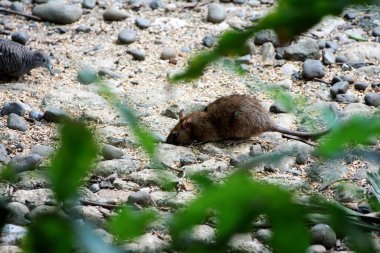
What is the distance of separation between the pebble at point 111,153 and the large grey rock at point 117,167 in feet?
0.21

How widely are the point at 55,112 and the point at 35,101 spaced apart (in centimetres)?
44

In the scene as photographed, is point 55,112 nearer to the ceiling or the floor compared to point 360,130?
nearer to the floor

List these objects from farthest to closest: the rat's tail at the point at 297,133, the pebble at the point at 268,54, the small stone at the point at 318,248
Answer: the pebble at the point at 268,54 < the rat's tail at the point at 297,133 < the small stone at the point at 318,248

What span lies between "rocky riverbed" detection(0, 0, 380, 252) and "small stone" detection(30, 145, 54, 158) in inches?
0.5

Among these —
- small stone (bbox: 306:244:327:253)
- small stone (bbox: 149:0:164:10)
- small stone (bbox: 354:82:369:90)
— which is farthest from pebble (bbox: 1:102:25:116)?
small stone (bbox: 306:244:327:253)

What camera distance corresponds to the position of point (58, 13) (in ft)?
23.5

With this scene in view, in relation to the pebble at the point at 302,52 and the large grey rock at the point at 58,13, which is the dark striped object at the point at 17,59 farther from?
the pebble at the point at 302,52

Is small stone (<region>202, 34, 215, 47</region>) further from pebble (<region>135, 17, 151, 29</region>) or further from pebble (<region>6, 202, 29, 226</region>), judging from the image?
pebble (<region>6, 202, 29, 226</region>)

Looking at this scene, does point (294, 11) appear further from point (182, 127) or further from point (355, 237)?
point (182, 127)

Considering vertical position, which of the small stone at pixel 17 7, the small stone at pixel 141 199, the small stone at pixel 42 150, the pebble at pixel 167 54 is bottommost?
the pebble at pixel 167 54

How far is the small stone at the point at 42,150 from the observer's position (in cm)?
485

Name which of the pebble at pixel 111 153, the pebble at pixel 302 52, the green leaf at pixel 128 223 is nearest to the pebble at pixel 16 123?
the pebble at pixel 111 153

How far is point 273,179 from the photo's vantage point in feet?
15.1

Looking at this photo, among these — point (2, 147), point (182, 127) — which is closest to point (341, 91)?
point (182, 127)
